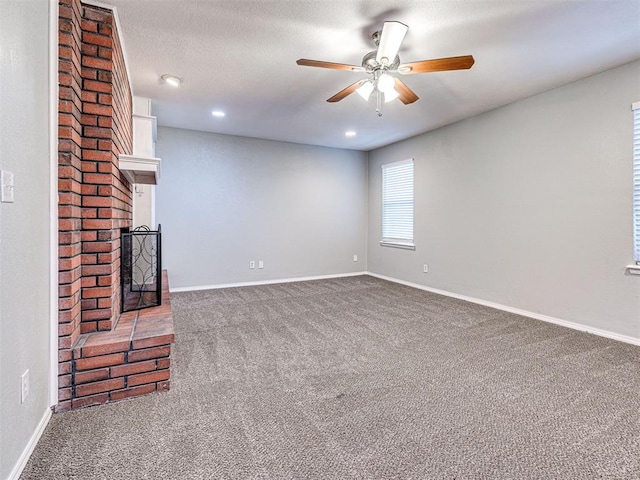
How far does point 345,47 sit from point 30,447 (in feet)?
10.4

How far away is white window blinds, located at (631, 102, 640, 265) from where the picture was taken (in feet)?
9.52

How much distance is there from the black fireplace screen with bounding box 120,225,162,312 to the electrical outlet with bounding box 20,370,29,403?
108 centimetres

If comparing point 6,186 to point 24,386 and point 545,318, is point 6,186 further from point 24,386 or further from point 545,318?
point 545,318

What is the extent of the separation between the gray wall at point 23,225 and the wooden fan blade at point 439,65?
2124 millimetres

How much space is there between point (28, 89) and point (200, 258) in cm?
389

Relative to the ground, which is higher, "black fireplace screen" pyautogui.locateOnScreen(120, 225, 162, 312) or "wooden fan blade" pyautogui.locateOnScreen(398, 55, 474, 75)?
"wooden fan blade" pyautogui.locateOnScreen(398, 55, 474, 75)

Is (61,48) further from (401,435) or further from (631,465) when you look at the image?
(631,465)

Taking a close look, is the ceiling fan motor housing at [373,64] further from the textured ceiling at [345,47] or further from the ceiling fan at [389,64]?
the textured ceiling at [345,47]

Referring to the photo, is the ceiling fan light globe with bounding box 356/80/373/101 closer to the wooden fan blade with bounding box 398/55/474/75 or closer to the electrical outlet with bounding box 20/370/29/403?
the wooden fan blade with bounding box 398/55/474/75

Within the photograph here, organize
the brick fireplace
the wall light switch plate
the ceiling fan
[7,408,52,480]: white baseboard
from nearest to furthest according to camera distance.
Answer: the wall light switch plate
[7,408,52,480]: white baseboard
the brick fireplace
the ceiling fan

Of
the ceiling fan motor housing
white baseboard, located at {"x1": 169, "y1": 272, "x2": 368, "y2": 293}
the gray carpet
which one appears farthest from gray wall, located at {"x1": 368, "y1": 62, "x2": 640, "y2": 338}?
the ceiling fan motor housing

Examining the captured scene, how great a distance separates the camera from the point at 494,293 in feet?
13.8

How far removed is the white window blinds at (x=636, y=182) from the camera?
2.90 m

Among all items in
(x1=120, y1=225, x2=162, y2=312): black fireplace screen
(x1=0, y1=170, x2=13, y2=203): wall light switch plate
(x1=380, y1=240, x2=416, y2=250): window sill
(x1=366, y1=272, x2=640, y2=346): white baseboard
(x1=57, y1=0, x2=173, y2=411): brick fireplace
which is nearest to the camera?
(x1=0, y1=170, x2=13, y2=203): wall light switch plate
